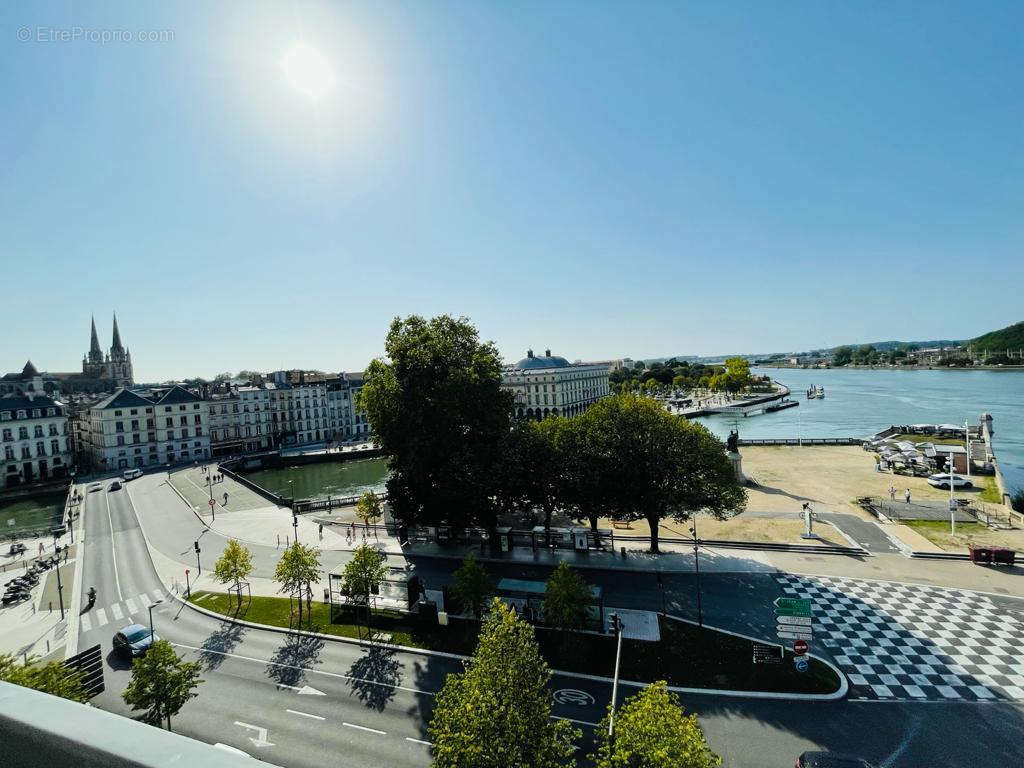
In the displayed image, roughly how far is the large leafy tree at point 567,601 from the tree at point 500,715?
323 inches

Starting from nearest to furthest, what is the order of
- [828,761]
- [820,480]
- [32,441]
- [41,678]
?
[41,678] < [828,761] < [820,480] < [32,441]

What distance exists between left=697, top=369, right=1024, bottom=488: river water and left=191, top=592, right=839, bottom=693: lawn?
42.4m

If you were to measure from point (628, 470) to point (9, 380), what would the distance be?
13002 centimetres

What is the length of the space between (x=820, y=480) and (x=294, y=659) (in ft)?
150

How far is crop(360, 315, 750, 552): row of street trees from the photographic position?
2984cm

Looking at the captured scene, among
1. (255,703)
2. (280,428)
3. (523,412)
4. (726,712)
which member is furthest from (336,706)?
(523,412)

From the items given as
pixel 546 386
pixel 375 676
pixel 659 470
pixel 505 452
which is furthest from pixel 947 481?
pixel 546 386

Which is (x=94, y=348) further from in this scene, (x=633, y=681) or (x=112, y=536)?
(x=633, y=681)

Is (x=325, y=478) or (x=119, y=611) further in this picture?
(x=325, y=478)

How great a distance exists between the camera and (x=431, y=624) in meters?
24.4

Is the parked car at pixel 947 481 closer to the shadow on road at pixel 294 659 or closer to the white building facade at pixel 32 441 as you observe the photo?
the shadow on road at pixel 294 659

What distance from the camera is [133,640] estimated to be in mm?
22875

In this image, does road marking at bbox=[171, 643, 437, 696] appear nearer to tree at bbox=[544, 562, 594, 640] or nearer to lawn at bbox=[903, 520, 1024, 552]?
tree at bbox=[544, 562, 594, 640]

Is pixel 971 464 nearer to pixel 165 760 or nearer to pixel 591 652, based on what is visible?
pixel 591 652
